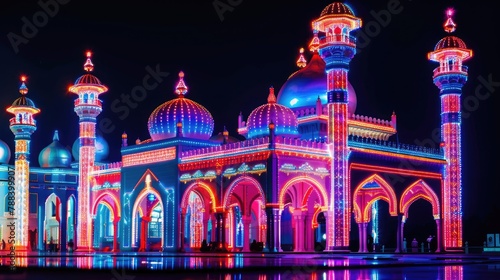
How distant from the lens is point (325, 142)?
3136 cm

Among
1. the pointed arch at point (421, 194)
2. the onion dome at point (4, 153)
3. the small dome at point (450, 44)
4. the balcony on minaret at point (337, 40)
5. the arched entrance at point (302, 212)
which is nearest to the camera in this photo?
the balcony on minaret at point (337, 40)

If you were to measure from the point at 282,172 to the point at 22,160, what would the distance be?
17137 millimetres

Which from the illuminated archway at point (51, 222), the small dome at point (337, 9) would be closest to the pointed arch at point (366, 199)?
the small dome at point (337, 9)

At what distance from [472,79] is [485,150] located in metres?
3.70

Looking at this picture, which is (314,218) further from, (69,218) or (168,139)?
(69,218)

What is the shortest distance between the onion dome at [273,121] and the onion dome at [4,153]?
60.5 ft

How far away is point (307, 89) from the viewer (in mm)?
35250

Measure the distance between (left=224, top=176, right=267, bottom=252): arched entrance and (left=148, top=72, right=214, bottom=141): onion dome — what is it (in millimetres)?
3208

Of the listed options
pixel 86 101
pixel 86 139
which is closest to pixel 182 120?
pixel 86 139

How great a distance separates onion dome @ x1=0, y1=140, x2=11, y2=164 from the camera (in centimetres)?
4450

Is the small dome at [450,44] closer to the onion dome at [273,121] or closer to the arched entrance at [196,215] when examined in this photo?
the onion dome at [273,121]

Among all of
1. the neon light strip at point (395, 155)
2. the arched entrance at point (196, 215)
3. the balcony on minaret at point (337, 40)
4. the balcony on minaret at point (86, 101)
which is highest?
the balcony on minaret at point (337, 40)

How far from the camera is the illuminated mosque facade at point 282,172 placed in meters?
29.9

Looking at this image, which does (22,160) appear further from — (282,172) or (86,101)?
(282,172)
